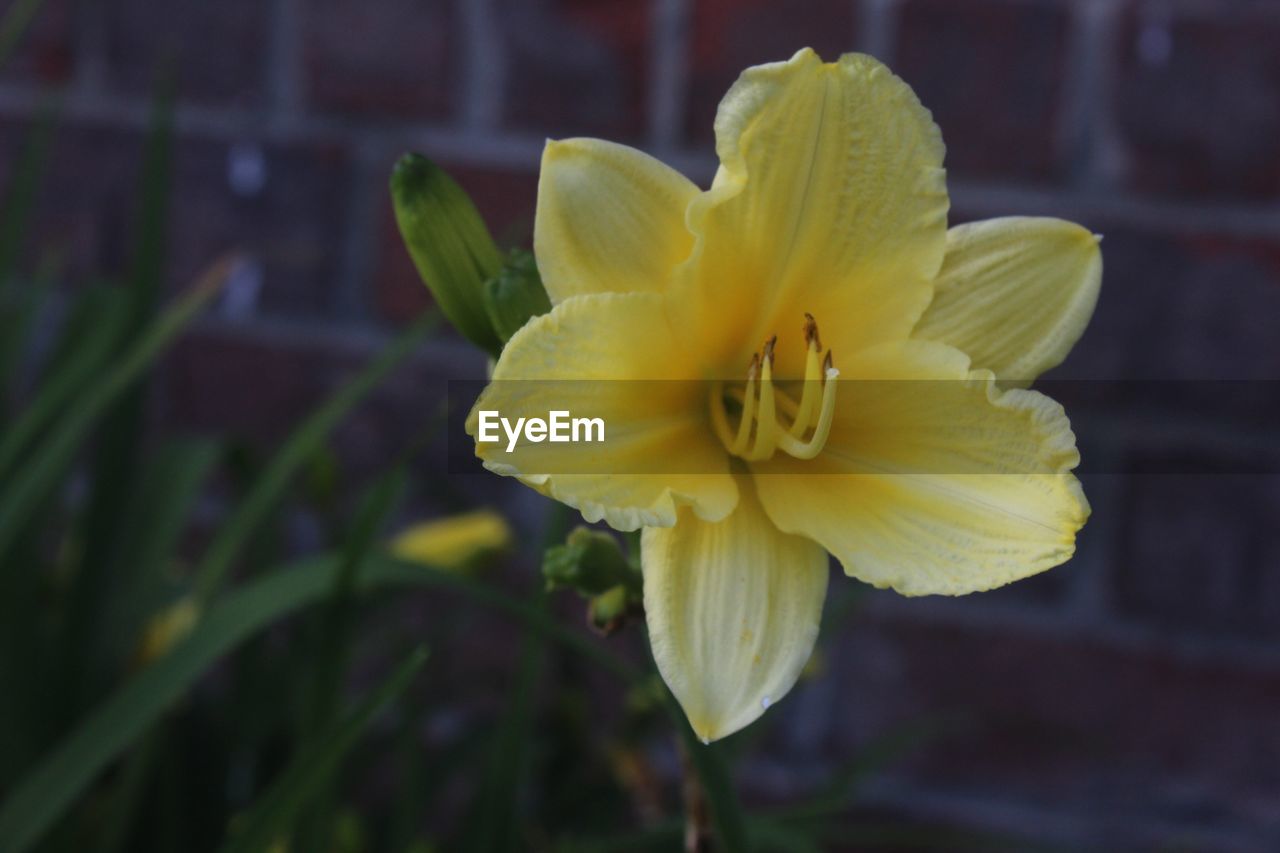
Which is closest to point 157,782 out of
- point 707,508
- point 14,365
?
point 14,365

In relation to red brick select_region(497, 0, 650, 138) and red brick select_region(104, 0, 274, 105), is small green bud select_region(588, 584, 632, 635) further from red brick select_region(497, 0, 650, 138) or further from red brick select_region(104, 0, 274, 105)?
red brick select_region(104, 0, 274, 105)

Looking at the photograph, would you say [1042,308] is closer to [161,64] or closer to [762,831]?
[762,831]

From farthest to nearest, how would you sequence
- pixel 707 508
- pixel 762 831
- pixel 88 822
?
pixel 88 822 < pixel 762 831 < pixel 707 508

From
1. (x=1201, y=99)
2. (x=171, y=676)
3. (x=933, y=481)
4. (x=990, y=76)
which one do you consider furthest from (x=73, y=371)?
(x=1201, y=99)

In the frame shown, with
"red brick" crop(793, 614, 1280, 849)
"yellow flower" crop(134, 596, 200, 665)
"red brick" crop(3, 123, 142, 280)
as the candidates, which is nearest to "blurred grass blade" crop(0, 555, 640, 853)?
"yellow flower" crop(134, 596, 200, 665)

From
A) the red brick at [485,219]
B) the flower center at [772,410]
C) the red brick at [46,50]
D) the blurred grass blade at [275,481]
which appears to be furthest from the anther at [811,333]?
the red brick at [46,50]

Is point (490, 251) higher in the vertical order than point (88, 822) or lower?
higher

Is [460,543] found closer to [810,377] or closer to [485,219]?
[485,219]

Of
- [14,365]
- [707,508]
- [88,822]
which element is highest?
[14,365]
